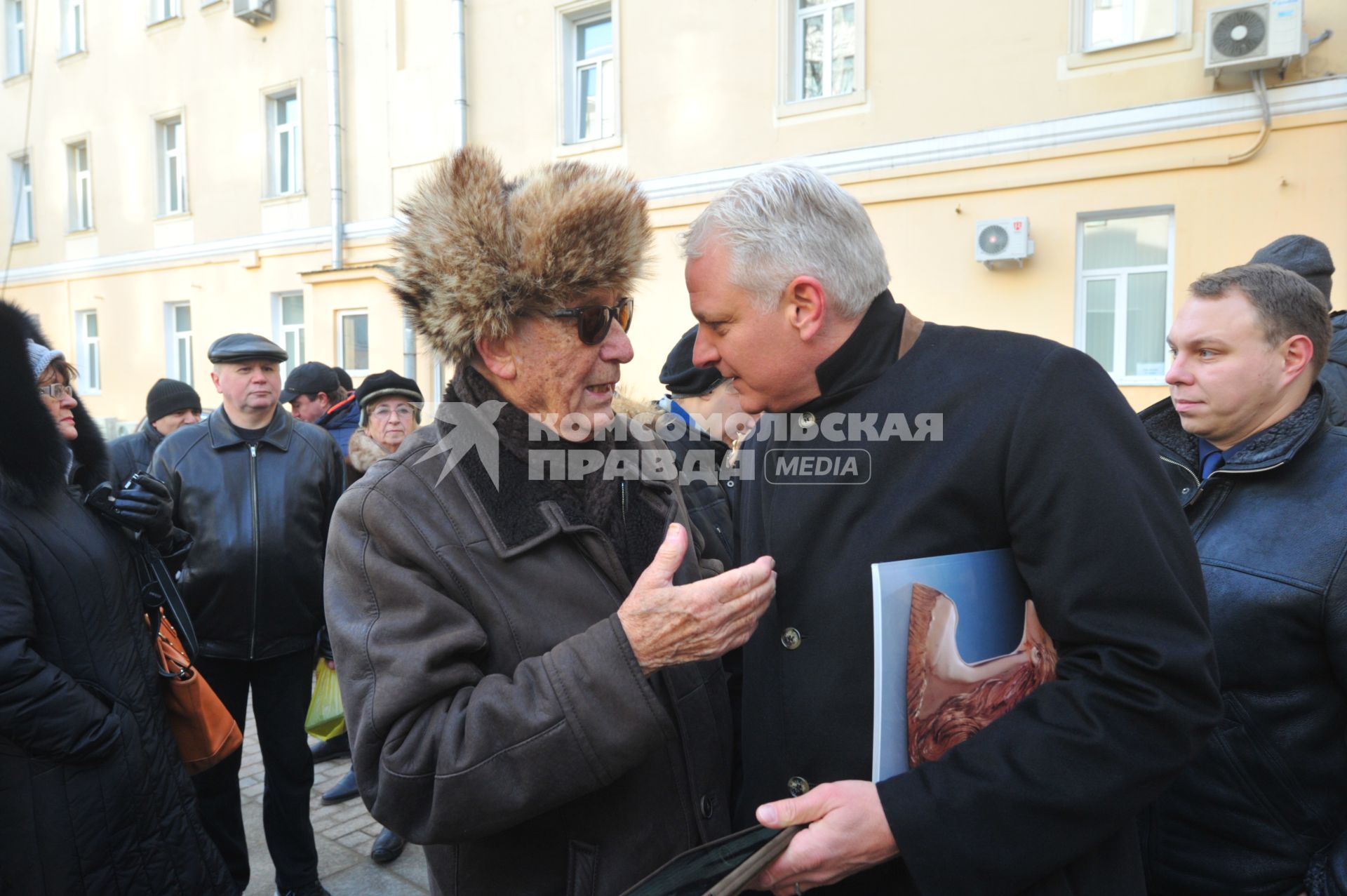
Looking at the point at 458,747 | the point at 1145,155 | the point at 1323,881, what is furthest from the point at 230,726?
the point at 1145,155

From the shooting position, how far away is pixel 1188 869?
1.94 metres

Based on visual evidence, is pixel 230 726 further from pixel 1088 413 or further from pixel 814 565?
pixel 1088 413

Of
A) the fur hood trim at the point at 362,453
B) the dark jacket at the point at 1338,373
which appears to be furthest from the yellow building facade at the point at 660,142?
the dark jacket at the point at 1338,373

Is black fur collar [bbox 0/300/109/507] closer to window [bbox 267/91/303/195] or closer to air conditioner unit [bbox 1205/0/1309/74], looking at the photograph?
air conditioner unit [bbox 1205/0/1309/74]

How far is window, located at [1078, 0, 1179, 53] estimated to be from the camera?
802 centimetres

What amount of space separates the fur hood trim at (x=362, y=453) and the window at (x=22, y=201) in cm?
1864

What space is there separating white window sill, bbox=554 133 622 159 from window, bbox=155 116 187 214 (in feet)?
28.3

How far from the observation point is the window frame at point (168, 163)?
15961 millimetres

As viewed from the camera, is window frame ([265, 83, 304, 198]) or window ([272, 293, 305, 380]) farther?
window ([272, 293, 305, 380])

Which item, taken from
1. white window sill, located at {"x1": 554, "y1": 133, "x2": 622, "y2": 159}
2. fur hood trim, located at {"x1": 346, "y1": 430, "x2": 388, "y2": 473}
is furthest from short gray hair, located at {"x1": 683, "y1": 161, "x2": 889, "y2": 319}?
white window sill, located at {"x1": 554, "y1": 133, "x2": 622, "y2": 159}

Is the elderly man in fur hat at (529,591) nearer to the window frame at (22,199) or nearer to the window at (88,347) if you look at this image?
the window at (88,347)

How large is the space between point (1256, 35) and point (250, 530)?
819 centimetres

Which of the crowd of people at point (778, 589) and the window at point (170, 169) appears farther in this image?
the window at point (170, 169)

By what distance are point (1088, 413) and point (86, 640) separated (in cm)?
265
